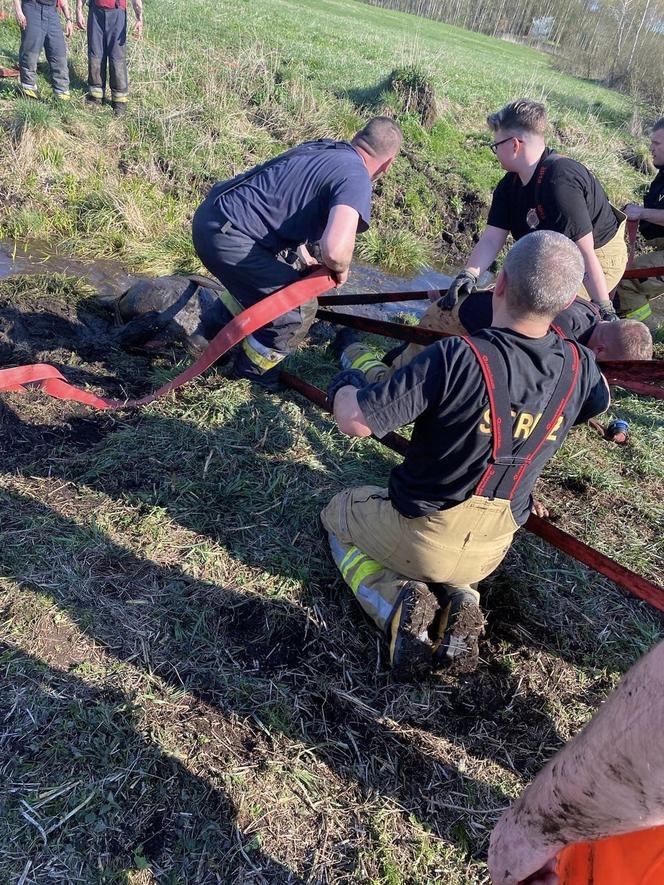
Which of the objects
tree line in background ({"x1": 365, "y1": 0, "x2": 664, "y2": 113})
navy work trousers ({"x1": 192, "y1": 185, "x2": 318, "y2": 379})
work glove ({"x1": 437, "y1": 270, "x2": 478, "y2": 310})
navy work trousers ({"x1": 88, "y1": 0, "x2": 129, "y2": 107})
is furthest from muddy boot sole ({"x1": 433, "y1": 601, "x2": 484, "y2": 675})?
tree line in background ({"x1": 365, "y1": 0, "x2": 664, "y2": 113})

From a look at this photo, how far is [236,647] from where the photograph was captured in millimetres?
2732

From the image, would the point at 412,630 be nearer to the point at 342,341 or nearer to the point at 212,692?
the point at 212,692

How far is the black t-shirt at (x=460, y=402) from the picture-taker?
90.6 inches

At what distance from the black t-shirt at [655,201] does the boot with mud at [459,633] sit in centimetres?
460

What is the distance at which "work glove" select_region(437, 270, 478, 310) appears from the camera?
13.5 ft

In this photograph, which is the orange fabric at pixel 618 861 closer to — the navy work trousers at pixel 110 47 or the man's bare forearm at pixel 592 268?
the man's bare forearm at pixel 592 268

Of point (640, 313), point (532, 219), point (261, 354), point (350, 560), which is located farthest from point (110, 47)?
point (350, 560)

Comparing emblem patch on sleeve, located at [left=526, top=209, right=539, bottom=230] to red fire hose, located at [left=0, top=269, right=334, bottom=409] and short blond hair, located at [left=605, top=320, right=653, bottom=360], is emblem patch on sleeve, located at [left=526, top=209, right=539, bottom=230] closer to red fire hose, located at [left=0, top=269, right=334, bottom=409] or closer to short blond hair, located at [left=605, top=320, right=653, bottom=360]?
short blond hair, located at [left=605, top=320, right=653, bottom=360]

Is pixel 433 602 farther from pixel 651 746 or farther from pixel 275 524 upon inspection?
pixel 651 746

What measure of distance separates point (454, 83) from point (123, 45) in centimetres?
770

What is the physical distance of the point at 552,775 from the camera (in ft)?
3.68

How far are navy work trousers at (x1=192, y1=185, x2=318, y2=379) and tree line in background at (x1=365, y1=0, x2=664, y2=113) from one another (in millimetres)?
18803

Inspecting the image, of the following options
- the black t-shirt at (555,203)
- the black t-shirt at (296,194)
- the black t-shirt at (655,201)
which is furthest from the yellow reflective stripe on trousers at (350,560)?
the black t-shirt at (655,201)

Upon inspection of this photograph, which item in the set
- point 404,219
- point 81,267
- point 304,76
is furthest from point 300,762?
point 304,76
